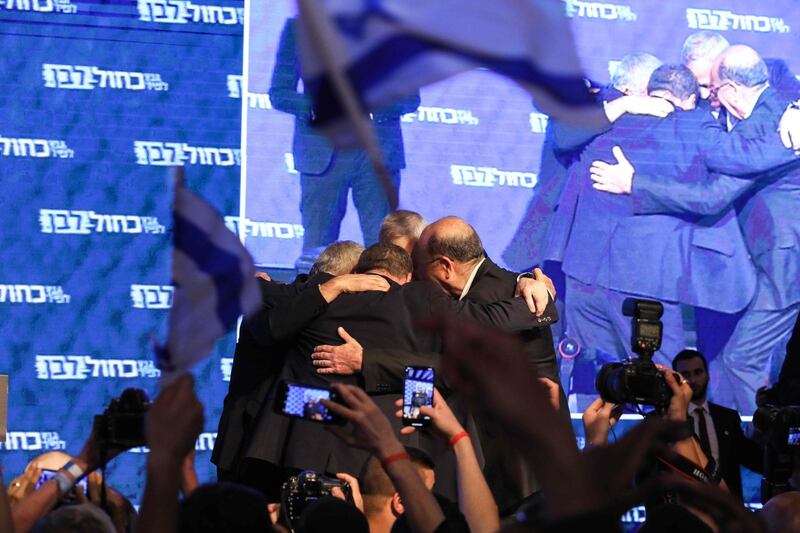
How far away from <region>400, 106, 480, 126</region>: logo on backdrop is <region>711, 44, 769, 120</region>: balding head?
130 centimetres

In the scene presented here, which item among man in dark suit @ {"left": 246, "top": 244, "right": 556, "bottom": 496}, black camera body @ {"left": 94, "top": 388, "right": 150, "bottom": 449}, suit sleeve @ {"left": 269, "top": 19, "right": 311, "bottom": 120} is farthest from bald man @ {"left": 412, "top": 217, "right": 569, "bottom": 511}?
suit sleeve @ {"left": 269, "top": 19, "right": 311, "bottom": 120}

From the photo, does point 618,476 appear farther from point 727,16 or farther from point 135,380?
point 727,16

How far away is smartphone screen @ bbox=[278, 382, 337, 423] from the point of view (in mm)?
2438

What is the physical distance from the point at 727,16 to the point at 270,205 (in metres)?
2.56

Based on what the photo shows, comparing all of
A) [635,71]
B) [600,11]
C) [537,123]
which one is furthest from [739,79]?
[537,123]

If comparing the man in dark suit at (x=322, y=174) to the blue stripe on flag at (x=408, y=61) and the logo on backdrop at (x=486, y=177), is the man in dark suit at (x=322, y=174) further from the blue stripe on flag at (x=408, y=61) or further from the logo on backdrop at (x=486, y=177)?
the blue stripe on flag at (x=408, y=61)

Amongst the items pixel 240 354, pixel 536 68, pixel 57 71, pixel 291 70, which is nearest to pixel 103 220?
pixel 57 71

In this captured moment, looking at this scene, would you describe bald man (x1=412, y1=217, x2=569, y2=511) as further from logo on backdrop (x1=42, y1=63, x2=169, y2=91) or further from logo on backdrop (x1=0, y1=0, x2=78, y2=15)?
logo on backdrop (x1=0, y1=0, x2=78, y2=15)

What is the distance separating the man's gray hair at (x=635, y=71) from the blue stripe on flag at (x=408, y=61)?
4.69m

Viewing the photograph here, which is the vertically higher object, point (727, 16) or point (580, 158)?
point (727, 16)

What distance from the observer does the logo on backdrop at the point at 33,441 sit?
5676mm

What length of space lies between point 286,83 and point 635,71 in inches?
70.1

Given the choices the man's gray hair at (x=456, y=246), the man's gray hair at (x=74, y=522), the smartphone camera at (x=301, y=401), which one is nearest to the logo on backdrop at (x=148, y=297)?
the man's gray hair at (x=456, y=246)

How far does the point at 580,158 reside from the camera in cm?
622
